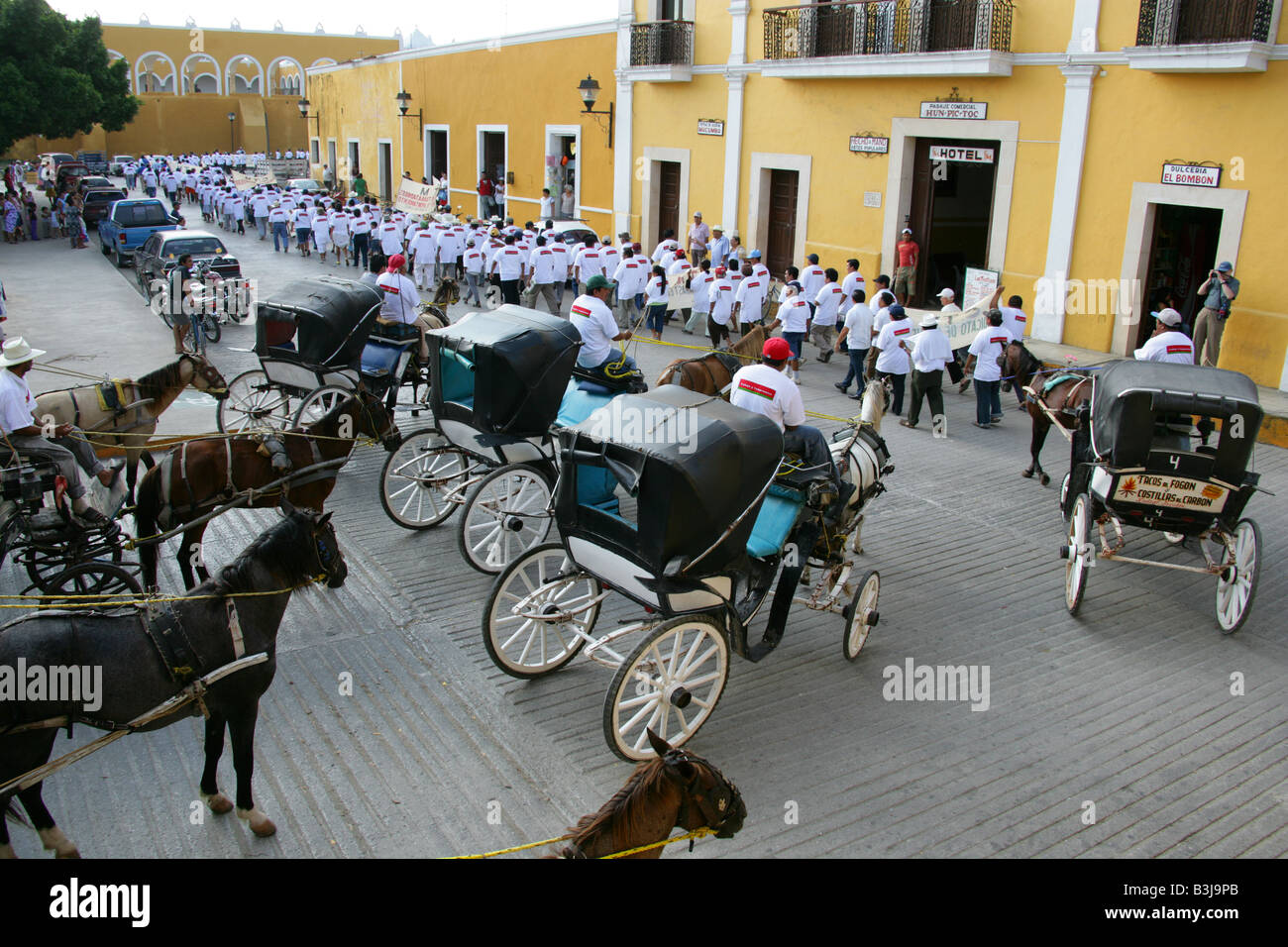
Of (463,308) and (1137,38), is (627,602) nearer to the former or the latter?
(1137,38)

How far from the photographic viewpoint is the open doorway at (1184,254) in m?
16.4

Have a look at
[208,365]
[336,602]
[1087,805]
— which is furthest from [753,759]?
[208,365]

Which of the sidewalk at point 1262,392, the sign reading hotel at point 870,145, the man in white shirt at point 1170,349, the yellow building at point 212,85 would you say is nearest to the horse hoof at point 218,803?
the sidewalk at point 1262,392

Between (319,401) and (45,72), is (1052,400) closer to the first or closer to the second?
(319,401)

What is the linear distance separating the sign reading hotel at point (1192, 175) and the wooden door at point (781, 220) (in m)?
8.24

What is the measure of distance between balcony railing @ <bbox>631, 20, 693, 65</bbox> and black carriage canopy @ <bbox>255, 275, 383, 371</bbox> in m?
15.6

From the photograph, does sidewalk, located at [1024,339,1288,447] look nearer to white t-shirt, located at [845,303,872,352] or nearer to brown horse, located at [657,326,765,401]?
white t-shirt, located at [845,303,872,352]

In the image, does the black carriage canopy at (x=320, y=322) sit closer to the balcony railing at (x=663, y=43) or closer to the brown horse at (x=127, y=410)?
the brown horse at (x=127, y=410)

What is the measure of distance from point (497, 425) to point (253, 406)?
496cm

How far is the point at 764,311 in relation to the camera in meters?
18.9

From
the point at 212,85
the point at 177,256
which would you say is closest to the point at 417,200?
the point at 177,256

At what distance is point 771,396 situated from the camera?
7.21m

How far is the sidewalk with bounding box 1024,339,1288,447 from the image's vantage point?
1270cm

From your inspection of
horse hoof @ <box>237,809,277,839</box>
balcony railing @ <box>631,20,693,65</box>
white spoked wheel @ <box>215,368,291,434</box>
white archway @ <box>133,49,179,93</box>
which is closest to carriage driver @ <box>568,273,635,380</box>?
white spoked wheel @ <box>215,368,291,434</box>
